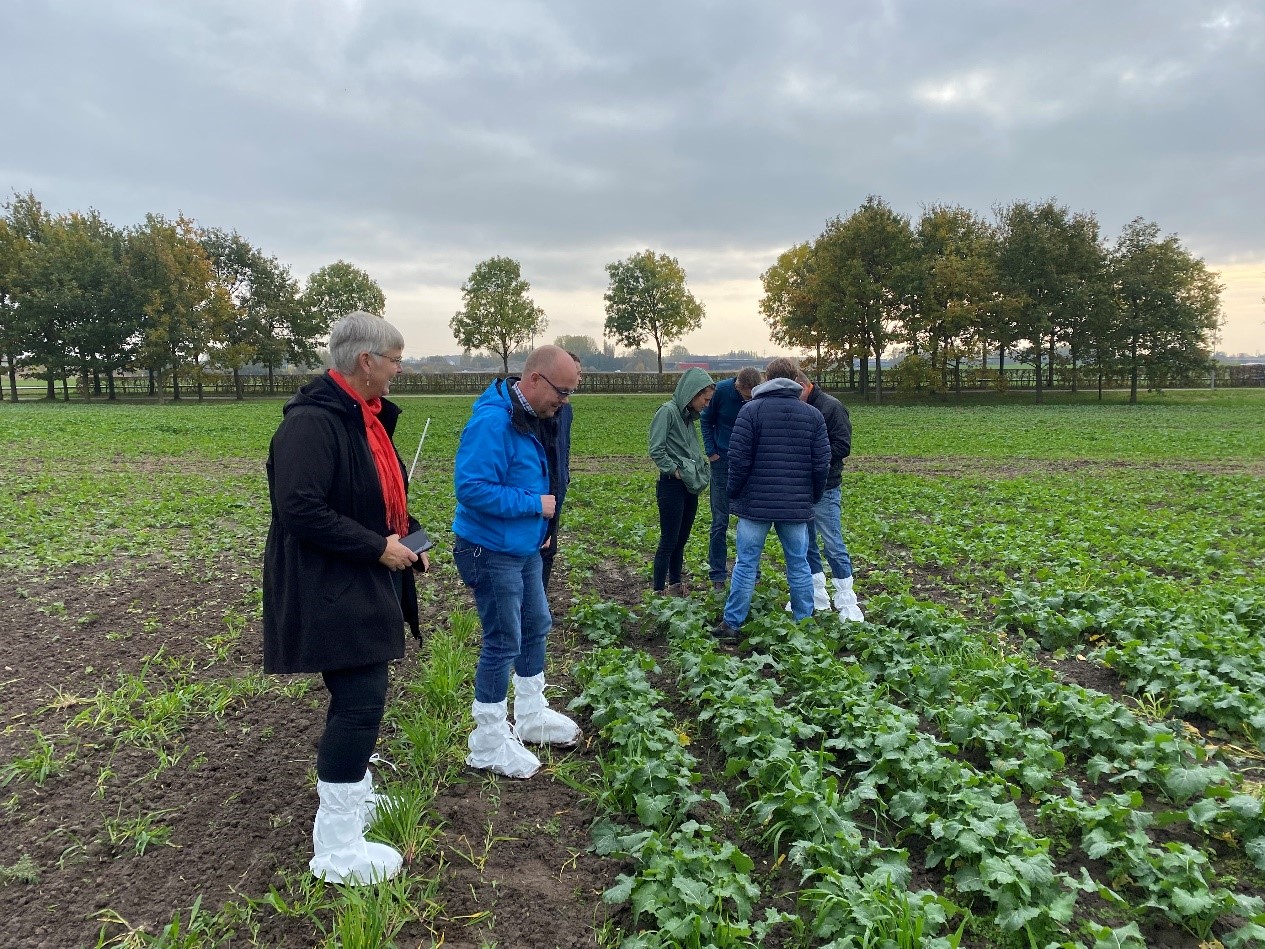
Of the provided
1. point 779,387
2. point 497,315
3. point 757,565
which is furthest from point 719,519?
point 497,315

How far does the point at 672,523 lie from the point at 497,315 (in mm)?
66740

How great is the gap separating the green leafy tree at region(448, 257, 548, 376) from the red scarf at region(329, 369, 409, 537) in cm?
6929

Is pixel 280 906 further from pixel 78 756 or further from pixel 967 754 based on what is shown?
pixel 967 754

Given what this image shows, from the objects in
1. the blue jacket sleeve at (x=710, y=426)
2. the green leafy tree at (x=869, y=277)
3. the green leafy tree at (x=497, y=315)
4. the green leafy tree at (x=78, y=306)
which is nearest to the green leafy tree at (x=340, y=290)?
the green leafy tree at (x=497, y=315)

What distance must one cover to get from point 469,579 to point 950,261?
43.0 meters

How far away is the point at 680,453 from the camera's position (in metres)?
6.35

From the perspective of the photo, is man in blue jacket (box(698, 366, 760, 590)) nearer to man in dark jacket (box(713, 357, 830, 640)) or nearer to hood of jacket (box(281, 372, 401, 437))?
man in dark jacket (box(713, 357, 830, 640))

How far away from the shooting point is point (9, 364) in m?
44.1

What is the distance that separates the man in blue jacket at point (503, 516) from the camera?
3.65 m

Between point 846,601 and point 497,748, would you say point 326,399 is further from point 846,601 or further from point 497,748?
point 846,601

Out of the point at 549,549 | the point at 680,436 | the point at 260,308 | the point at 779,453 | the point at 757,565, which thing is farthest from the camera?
the point at 260,308

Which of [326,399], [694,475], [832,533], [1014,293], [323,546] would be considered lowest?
[832,533]

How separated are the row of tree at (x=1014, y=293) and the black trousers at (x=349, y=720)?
42302 mm

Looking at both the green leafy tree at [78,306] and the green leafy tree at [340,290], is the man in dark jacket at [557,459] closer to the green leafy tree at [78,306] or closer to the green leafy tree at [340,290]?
the green leafy tree at [78,306]
